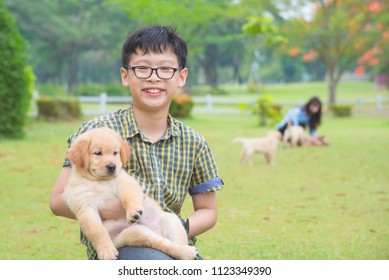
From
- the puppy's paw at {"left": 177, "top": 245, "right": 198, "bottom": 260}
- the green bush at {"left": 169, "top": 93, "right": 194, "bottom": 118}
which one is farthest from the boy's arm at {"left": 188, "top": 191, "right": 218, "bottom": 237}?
the green bush at {"left": 169, "top": 93, "right": 194, "bottom": 118}

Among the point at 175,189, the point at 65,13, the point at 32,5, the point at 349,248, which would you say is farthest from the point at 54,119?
the point at 65,13

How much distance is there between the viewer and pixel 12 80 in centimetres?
1509

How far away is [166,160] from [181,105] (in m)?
20.4

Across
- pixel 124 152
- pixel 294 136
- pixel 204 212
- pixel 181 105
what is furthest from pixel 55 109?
pixel 124 152

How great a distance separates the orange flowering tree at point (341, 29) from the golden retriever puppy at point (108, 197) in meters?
30.5

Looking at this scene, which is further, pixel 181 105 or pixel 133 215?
pixel 181 105

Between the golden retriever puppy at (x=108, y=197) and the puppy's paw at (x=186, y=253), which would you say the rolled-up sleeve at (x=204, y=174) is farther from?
the puppy's paw at (x=186, y=253)

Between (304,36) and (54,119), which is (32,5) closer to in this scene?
(304,36)

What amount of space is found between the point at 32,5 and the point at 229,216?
4228 cm

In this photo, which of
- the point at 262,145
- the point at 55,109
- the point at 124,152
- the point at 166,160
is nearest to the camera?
the point at 124,152

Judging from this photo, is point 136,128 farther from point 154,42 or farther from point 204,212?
point 204,212

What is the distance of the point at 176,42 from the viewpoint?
3.09 meters

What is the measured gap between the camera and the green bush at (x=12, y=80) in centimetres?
1505
